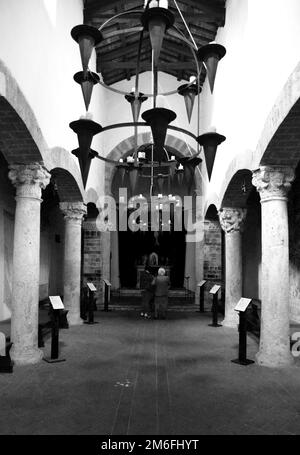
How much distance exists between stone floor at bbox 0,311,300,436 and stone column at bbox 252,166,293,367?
37 cm

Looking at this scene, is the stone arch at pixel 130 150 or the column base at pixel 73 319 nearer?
the column base at pixel 73 319

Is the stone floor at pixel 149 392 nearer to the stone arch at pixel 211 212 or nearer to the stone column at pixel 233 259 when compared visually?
the stone column at pixel 233 259

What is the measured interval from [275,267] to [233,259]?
3081 mm

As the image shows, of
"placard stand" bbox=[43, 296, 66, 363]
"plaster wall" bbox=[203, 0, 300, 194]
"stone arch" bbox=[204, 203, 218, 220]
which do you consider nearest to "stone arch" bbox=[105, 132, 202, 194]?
"stone arch" bbox=[204, 203, 218, 220]

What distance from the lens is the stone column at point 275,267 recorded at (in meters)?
5.63

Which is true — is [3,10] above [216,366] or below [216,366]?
above

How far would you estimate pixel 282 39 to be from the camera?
5320mm

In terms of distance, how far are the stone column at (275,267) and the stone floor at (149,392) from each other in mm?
367

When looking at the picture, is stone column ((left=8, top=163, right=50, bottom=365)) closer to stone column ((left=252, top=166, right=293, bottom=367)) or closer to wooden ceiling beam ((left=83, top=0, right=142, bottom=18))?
stone column ((left=252, top=166, right=293, bottom=367))

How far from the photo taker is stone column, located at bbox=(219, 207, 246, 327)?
28.5 feet

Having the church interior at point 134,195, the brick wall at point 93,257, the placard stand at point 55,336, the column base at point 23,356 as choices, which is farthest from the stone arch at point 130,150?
the column base at point 23,356
